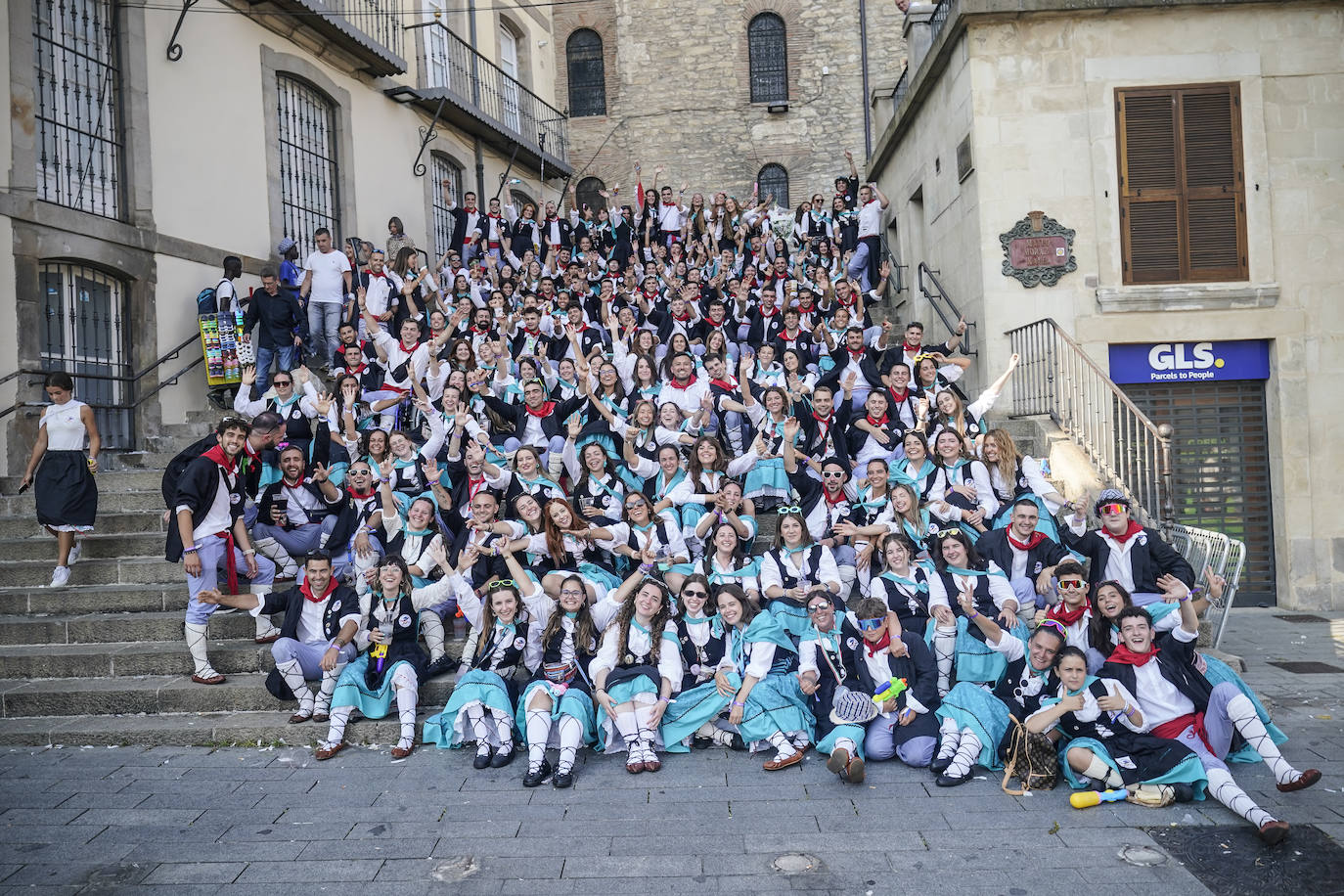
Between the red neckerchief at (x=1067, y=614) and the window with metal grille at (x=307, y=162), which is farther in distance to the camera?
the window with metal grille at (x=307, y=162)

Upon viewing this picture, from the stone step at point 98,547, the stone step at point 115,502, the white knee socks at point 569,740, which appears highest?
the stone step at point 115,502

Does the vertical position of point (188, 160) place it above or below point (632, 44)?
below

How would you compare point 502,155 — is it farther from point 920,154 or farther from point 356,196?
point 920,154

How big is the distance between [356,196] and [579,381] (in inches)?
322

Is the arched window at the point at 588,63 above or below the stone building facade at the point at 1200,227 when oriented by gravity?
above

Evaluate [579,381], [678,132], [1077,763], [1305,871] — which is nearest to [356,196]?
[579,381]

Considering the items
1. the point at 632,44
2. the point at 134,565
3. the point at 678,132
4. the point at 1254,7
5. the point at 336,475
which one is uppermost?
the point at 632,44

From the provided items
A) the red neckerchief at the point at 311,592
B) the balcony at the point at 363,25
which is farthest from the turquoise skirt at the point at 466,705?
the balcony at the point at 363,25

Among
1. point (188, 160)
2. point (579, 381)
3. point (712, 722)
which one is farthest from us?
point (188, 160)

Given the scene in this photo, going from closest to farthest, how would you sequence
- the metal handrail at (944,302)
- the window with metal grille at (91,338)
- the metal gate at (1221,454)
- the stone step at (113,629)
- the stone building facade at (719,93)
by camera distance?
1. the stone step at (113,629)
2. the window with metal grille at (91,338)
3. the metal gate at (1221,454)
4. the metal handrail at (944,302)
5. the stone building facade at (719,93)

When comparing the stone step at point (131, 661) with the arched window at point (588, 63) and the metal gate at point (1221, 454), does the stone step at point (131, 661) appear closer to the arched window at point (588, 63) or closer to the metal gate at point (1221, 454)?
the metal gate at point (1221, 454)

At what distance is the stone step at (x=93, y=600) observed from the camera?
809 centimetres

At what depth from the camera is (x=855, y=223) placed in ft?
52.0

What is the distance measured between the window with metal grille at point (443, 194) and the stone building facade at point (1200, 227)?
11.3 meters
